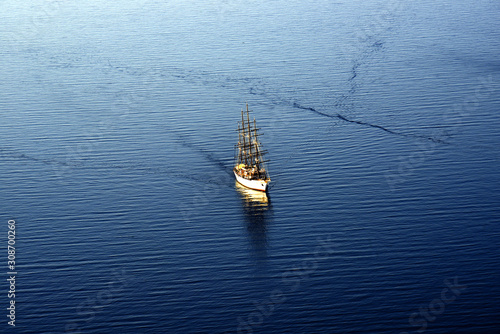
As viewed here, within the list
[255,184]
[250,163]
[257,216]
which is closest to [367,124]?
[250,163]


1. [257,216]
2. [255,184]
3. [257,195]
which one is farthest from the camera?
[257,195]

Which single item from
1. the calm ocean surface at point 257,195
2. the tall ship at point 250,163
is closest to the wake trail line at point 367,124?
the calm ocean surface at point 257,195

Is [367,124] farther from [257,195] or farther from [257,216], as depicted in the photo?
[257,216]

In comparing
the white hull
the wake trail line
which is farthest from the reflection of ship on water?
the wake trail line

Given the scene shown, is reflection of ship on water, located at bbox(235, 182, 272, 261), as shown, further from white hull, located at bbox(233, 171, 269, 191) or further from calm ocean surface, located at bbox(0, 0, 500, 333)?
white hull, located at bbox(233, 171, 269, 191)

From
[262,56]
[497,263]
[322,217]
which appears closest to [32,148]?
[322,217]

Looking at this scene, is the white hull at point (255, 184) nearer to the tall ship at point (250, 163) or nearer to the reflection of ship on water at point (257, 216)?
the tall ship at point (250, 163)
